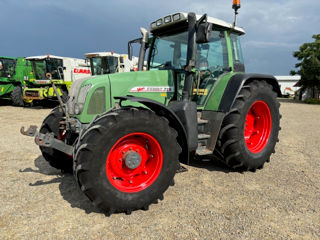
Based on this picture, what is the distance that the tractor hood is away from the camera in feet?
10.2

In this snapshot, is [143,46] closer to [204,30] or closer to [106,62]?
[204,30]

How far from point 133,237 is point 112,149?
876 millimetres

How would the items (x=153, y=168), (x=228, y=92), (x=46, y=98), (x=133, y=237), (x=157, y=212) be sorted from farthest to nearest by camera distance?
(x=46, y=98), (x=228, y=92), (x=153, y=168), (x=157, y=212), (x=133, y=237)

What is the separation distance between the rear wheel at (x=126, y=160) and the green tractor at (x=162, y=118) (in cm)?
1

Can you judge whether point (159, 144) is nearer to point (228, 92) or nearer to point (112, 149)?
point (112, 149)

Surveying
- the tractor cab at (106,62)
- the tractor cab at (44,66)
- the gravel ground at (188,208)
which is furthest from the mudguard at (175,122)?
Answer: the tractor cab at (44,66)

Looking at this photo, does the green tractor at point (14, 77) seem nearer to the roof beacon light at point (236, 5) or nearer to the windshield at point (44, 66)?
A: the windshield at point (44, 66)

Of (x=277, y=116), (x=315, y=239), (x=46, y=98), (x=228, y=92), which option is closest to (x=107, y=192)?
(x=315, y=239)

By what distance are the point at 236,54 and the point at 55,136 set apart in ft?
10.6

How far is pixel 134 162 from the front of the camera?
2.72 meters

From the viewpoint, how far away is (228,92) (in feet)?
12.3

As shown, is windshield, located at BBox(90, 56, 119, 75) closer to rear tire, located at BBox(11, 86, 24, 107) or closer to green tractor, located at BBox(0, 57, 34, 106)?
green tractor, located at BBox(0, 57, 34, 106)

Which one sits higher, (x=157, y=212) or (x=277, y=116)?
(x=277, y=116)

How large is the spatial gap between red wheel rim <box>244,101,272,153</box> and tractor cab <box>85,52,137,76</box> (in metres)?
10.7
